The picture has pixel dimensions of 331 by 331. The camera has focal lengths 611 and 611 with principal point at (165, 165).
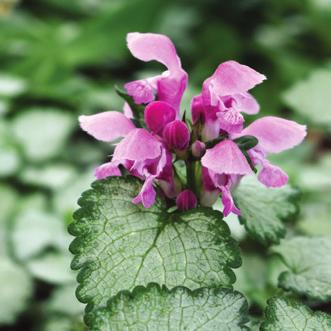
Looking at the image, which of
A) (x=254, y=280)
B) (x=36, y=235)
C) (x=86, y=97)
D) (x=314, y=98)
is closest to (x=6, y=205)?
(x=36, y=235)

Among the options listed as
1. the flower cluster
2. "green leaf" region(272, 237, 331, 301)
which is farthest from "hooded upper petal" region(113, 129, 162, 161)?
"green leaf" region(272, 237, 331, 301)

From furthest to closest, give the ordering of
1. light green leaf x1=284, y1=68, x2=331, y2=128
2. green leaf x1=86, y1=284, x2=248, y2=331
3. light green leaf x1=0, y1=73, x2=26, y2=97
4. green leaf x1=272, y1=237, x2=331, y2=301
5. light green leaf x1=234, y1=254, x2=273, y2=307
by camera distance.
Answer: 1. light green leaf x1=0, y1=73, x2=26, y2=97
2. light green leaf x1=284, y1=68, x2=331, y2=128
3. light green leaf x1=234, y1=254, x2=273, y2=307
4. green leaf x1=272, y1=237, x2=331, y2=301
5. green leaf x1=86, y1=284, x2=248, y2=331

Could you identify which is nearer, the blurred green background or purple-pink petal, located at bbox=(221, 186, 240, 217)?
purple-pink petal, located at bbox=(221, 186, 240, 217)

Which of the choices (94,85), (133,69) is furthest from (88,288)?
(133,69)

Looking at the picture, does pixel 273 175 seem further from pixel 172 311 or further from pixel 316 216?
pixel 316 216

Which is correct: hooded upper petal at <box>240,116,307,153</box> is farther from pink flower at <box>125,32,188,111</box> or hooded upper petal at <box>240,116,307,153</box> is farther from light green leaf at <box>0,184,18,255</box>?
light green leaf at <box>0,184,18,255</box>

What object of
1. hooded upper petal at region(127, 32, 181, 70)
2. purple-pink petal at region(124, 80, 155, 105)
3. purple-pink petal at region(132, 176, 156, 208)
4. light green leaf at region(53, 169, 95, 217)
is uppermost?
hooded upper petal at region(127, 32, 181, 70)

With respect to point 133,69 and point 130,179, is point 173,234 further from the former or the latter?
point 133,69
